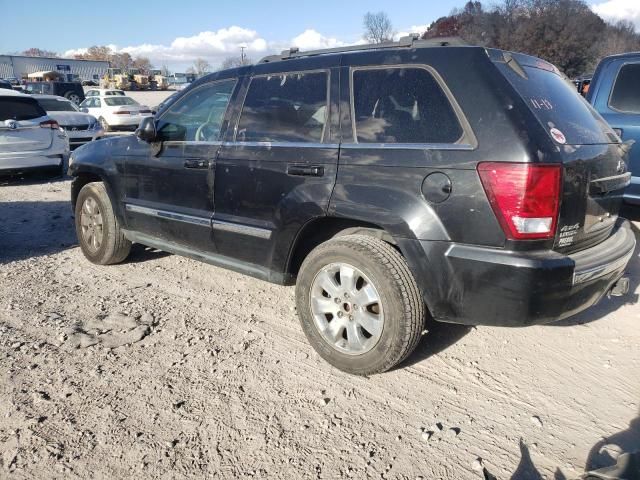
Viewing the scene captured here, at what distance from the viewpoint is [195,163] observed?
378 centimetres

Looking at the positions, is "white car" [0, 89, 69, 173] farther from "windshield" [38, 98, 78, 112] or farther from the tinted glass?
the tinted glass

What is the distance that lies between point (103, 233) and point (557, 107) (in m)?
4.07

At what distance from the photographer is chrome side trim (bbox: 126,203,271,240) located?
3.43 metres

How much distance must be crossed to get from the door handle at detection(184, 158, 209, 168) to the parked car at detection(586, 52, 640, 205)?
4443 millimetres

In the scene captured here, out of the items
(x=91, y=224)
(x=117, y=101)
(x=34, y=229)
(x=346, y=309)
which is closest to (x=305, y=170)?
(x=346, y=309)

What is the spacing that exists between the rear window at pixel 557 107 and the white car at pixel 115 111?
62.7ft

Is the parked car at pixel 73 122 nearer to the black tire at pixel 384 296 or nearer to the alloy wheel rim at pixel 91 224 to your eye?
the alloy wheel rim at pixel 91 224

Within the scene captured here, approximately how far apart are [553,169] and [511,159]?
0.72 feet

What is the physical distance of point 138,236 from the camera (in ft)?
14.7

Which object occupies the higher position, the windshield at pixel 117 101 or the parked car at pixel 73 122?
the windshield at pixel 117 101

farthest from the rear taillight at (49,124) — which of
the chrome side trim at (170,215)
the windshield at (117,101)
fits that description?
the windshield at (117,101)

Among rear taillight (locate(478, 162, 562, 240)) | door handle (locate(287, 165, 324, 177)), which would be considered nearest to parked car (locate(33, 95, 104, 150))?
door handle (locate(287, 165, 324, 177))

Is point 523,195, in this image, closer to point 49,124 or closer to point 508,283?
point 508,283

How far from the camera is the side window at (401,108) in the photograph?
2.63m
